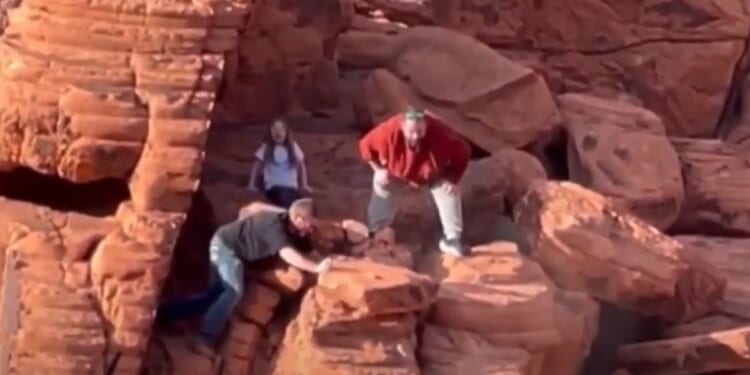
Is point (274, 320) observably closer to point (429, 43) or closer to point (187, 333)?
point (187, 333)

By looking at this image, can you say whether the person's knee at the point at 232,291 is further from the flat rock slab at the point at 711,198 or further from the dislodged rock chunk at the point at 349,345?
the flat rock slab at the point at 711,198

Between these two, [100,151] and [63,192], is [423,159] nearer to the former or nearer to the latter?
[100,151]

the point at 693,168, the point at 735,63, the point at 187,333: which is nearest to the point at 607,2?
the point at 735,63

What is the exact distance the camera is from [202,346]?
14750 mm

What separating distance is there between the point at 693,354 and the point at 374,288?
105 inches

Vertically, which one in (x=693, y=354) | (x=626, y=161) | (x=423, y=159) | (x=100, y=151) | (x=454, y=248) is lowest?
(x=693, y=354)

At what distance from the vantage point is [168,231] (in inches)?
578

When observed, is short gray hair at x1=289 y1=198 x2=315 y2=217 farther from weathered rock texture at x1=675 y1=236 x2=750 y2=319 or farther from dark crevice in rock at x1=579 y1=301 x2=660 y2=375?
weathered rock texture at x1=675 y1=236 x2=750 y2=319

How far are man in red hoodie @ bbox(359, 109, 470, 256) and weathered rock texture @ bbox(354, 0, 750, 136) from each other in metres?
5.38

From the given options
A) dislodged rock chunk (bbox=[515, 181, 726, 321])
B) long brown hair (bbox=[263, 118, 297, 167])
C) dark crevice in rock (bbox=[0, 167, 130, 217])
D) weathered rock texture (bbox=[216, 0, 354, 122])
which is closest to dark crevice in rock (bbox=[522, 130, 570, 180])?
weathered rock texture (bbox=[216, 0, 354, 122])

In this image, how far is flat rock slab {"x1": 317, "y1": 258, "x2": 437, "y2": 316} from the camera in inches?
563

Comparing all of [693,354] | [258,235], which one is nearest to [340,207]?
[258,235]

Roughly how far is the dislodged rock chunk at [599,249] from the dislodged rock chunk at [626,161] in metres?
1.23

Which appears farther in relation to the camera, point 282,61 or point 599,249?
point 282,61
